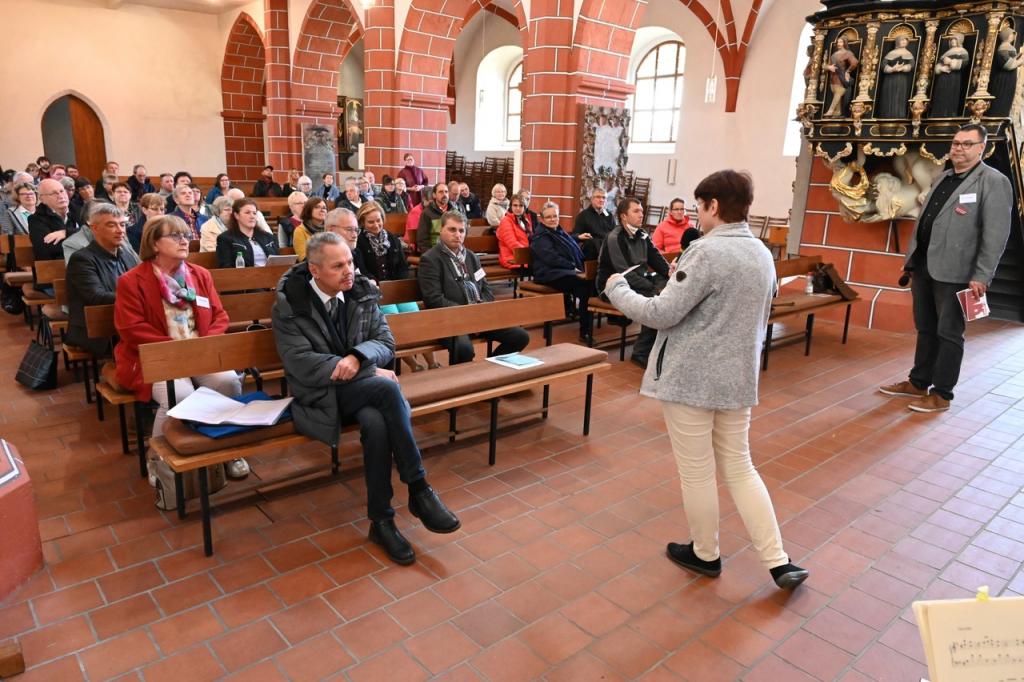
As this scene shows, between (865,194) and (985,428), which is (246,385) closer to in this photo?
(985,428)

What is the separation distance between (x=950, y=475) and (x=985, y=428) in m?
1.02

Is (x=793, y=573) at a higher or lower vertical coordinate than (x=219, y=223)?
lower

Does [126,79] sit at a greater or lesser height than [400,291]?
greater

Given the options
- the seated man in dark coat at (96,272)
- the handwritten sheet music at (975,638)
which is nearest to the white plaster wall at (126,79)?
the seated man in dark coat at (96,272)

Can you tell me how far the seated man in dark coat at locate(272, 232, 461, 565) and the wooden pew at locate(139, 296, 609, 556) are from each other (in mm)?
207

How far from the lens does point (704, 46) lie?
15.0 m

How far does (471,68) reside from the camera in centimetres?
2016

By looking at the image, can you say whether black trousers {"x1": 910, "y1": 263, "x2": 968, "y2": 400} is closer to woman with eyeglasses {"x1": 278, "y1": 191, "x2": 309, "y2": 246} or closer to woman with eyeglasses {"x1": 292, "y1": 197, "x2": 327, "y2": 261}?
woman with eyeglasses {"x1": 292, "y1": 197, "x2": 327, "y2": 261}

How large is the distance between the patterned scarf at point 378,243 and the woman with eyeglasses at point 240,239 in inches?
36.6

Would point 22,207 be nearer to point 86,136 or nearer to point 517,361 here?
point 517,361

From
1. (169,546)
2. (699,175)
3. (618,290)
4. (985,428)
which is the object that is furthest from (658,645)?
(699,175)

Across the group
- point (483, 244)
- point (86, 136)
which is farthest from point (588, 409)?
point (86, 136)

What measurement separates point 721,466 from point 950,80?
5.80 metres

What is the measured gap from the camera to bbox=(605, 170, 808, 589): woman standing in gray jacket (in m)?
2.42
